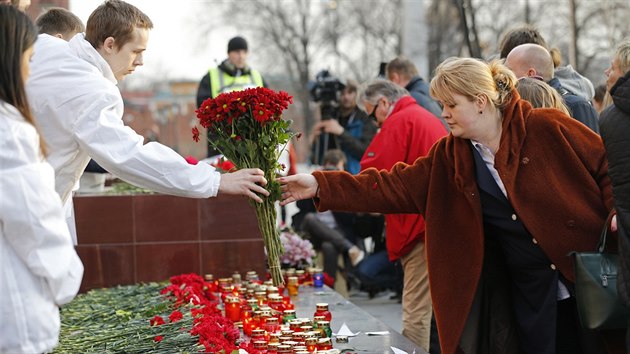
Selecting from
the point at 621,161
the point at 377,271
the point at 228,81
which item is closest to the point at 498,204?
the point at 621,161

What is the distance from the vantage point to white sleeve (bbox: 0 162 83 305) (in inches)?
131

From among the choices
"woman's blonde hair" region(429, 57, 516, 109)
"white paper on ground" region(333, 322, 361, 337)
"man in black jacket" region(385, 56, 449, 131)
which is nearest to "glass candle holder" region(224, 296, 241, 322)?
"white paper on ground" region(333, 322, 361, 337)

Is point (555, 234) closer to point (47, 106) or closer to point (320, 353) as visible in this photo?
point (320, 353)

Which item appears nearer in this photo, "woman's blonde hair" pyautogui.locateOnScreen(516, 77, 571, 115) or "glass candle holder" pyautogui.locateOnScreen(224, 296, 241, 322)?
"woman's blonde hair" pyautogui.locateOnScreen(516, 77, 571, 115)

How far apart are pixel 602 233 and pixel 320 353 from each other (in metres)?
1.38

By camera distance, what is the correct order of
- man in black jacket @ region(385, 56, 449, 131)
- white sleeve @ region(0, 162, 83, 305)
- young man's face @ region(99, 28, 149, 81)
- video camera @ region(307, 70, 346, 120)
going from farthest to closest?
video camera @ region(307, 70, 346, 120) → man in black jacket @ region(385, 56, 449, 131) → young man's face @ region(99, 28, 149, 81) → white sleeve @ region(0, 162, 83, 305)

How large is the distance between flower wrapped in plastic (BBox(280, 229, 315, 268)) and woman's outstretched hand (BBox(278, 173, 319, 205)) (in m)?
3.25

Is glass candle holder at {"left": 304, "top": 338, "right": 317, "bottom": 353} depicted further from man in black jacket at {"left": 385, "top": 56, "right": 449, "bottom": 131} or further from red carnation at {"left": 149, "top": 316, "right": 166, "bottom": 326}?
man in black jacket at {"left": 385, "top": 56, "right": 449, "bottom": 131}

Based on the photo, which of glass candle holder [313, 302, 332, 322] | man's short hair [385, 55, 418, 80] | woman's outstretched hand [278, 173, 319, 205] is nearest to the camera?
woman's outstretched hand [278, 173, 319, 205]

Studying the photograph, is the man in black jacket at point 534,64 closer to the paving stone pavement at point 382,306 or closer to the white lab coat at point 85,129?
the white lab coat at point 85,129

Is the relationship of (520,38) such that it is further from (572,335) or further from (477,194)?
(572,335)

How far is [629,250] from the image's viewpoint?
13.6ft

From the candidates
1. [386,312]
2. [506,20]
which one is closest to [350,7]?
[506,20]

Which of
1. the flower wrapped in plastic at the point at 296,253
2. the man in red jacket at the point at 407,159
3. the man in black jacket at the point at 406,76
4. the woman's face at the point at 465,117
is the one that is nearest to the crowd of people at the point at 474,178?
the woman's face at the point at 465,117
